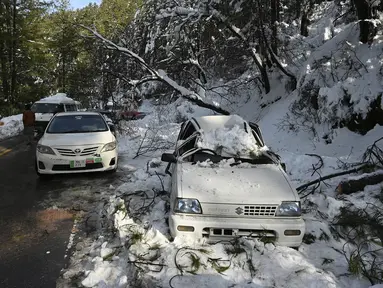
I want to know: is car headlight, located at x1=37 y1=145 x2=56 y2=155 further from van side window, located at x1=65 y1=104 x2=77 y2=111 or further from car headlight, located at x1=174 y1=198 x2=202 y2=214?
van side window, located at x1=65 y1=104 x2=77 y2=111

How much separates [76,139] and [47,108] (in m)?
10.5

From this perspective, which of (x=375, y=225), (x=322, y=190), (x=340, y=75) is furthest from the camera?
(x=340, y=75)

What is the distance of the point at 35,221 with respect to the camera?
213 inches

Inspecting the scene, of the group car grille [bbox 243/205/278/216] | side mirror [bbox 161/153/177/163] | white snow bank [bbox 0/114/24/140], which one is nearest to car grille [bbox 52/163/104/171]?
side mirror [bbox 161/153/177/163]

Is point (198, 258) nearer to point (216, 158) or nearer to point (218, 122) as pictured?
point (216, 158)

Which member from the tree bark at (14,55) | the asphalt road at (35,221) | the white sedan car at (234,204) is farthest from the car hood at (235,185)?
the tree bark at (14,55)

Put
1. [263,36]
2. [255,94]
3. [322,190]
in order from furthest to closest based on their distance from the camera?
[255,94] → [263,36] → [322,190]

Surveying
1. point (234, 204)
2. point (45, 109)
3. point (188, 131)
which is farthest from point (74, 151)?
point (45, 109)

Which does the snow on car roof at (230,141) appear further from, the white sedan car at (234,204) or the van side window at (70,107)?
the van side window at (70,107)

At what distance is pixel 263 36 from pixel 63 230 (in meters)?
10.3

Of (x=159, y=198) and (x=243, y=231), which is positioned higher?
(x=243, y=231)

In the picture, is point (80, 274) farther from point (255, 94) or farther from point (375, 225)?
point (255, 94)

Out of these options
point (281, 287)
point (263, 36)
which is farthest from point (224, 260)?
point (263, 36)

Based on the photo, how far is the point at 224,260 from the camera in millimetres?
3848
